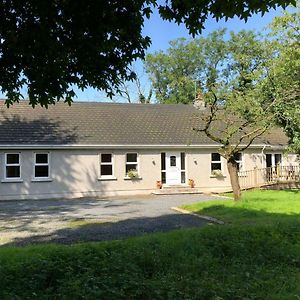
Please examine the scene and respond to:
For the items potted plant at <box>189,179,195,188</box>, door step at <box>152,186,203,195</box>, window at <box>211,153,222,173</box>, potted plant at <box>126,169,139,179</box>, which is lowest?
door step at <box>152,186,203,195</box>

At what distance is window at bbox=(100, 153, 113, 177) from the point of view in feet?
87.9

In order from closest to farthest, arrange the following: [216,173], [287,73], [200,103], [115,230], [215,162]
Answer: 1. [115,230]
2. [287,73]
3. [216,173]
4. [215,162]
5. [200,103]

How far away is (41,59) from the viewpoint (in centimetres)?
584

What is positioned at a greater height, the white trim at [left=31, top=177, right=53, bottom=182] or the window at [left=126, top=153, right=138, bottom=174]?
the window at [left=126, top=153, right=138, bottom=174]

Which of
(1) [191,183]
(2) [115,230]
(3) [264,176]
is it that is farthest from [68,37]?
(3) [264,176]

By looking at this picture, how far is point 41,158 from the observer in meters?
25.5

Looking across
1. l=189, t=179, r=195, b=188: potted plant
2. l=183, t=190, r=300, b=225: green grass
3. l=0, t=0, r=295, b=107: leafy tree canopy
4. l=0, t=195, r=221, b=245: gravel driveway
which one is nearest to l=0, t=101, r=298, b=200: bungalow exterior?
l=189, t=179, r=195, b=188: potted plant

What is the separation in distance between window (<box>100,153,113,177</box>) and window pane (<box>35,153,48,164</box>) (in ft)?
10.6

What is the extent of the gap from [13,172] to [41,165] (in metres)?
1.55

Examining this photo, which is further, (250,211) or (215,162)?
(215,162)

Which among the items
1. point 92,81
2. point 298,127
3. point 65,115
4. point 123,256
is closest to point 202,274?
point 123,256

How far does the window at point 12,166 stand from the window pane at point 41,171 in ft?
3.00

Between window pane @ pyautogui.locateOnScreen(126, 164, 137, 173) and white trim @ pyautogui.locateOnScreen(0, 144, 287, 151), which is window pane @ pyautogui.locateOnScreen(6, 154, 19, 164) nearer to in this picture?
white trim @ pyautogui.locateOnScreen(0, 144, 287, 151)

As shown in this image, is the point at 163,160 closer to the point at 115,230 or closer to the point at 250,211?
the point at 250,211
